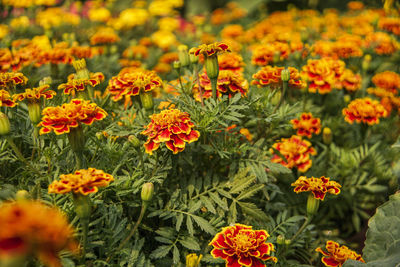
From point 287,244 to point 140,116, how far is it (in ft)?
2.47

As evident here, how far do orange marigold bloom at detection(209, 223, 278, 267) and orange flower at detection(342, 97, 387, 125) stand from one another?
1.06 metres

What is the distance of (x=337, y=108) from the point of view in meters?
2.36

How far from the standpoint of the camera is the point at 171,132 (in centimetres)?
121

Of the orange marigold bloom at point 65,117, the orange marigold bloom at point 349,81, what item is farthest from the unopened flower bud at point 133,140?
the orange marigold bloom at point 349,81

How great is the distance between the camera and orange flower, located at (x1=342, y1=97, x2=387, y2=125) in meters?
1.91

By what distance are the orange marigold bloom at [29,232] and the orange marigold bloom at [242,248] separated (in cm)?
56

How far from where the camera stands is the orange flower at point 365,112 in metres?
1.91

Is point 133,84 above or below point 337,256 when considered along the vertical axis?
above

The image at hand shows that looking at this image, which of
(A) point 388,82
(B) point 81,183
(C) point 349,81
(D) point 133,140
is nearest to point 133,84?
(D) point 133,140

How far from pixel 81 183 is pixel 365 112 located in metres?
1.53

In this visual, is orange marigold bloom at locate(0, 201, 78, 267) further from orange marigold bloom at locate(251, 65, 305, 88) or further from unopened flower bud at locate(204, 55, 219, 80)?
orange marigold bloom at locate(251, 65, 305, 88)

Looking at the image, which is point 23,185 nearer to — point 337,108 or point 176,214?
point 176,214

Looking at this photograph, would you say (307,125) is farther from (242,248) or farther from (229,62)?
(242,248)

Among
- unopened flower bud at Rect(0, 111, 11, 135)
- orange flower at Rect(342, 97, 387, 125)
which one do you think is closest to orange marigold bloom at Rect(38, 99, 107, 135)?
unopened flower bud at Rect(0, 111, 11, 135)
